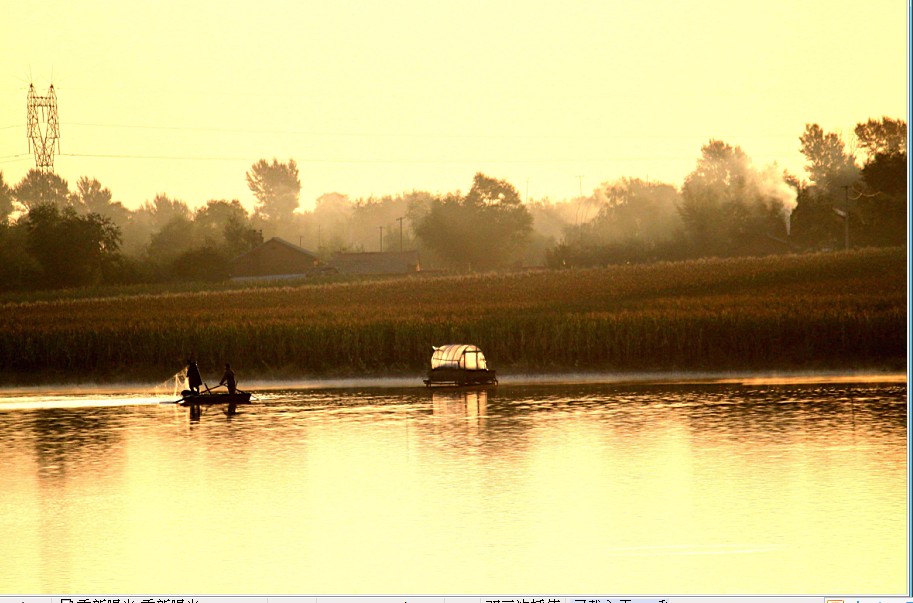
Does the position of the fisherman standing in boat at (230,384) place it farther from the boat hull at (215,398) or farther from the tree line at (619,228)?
the tree line at (619,228)

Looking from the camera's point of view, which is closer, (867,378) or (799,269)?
(867,378)

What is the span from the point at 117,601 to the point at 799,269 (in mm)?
90788

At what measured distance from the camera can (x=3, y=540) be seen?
19.8 meters

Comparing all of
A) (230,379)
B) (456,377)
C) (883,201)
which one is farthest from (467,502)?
(883,201)

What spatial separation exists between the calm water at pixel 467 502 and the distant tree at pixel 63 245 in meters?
79.3

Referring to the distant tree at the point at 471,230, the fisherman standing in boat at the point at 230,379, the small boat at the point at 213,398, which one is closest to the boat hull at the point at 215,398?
the small boat at the point at 213,398

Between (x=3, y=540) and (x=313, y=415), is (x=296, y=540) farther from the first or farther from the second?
(x=313, y=415)

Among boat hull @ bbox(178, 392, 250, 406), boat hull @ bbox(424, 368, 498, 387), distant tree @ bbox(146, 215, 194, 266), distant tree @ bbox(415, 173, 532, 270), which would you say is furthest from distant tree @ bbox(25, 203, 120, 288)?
boat hull @ bbox(178, 392, 250, 406)

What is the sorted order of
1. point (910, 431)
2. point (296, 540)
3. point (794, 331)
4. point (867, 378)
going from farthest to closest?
point (794, 331)
point (867, 378)
point (910, 431)
point (296, 540)

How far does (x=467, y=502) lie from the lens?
71.4 ft

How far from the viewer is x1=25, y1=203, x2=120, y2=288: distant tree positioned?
112 m

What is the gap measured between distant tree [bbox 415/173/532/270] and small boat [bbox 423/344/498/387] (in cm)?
12139

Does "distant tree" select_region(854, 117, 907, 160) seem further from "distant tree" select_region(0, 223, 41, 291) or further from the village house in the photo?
"distant tree" select_region(0, 223, 41, 291)

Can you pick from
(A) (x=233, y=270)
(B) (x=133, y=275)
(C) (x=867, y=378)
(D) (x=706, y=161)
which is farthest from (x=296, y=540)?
(D) (x=706, y=161)
